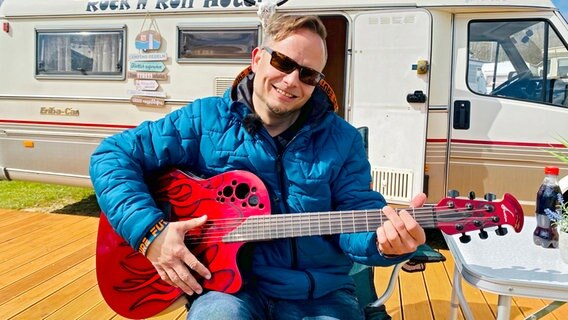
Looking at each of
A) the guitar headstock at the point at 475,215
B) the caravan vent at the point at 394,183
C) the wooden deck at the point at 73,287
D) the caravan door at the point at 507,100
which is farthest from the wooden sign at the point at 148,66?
the guitar headstock at the point at 475,215

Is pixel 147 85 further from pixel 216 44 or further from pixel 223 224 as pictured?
pixel 223 224

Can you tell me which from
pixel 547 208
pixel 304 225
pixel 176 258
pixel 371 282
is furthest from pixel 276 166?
pixel 547 208

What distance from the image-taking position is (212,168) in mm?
1833

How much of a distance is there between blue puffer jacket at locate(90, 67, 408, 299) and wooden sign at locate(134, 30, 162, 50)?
119 inches

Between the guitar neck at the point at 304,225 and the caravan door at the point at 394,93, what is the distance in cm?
277

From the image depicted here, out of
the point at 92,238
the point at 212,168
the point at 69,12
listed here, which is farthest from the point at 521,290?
the point at 69,12

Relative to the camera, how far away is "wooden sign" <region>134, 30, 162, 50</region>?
15.3 ft

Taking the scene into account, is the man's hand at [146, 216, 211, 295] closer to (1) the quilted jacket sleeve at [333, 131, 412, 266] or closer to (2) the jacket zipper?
(2) the jacket zipper

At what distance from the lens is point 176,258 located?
159 cm

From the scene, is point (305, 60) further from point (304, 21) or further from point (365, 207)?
point (365, 207)

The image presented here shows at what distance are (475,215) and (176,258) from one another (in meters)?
0.95

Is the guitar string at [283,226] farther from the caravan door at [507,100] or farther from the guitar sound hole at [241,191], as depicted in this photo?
the caravan door at [507,100]

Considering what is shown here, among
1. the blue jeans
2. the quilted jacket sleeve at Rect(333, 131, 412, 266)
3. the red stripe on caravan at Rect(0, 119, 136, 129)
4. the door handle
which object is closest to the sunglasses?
the quilted jacket sleeve at Rect(333, 131, 412, 266)

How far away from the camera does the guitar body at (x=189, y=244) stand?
1.68 meters
